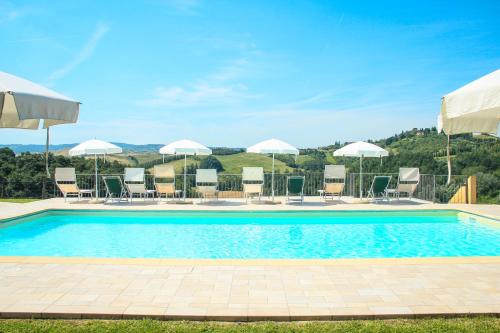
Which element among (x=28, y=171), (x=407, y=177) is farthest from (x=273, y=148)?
(x=28, y=171)

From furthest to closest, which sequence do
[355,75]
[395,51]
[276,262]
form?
[355,75], [395,51], [276,262]

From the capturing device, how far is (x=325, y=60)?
16.1m

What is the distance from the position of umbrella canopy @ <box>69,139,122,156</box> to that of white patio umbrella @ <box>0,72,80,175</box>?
6.31 metres

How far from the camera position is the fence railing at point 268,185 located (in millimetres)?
12320

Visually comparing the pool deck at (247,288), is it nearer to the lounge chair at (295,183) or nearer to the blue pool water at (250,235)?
the blue pool water at (250,235)

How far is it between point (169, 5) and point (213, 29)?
244 centimetres

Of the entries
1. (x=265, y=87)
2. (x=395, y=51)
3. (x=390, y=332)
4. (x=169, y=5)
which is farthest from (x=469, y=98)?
(x=265, y=87)

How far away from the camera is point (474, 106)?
11.7ft

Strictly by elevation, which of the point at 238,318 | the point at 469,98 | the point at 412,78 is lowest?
the point at 238,318

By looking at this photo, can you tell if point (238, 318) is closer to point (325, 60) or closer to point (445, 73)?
point (325, 60)

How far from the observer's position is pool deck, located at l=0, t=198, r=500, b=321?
328cm

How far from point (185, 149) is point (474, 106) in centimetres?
910

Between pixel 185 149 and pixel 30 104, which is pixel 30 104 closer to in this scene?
pixel 30 104

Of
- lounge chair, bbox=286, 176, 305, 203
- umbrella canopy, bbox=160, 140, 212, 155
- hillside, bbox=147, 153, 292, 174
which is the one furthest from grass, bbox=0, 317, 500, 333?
hillside, bbox=147, 153, 292, 174
